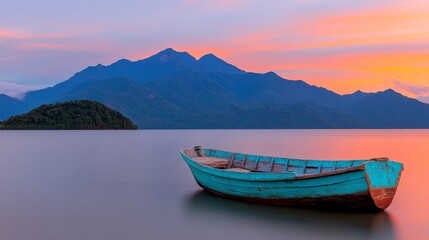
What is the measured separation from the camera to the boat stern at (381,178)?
18.2 meters

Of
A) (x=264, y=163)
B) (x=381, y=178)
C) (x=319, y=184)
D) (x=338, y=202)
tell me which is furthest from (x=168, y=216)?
(x=381, y=178)

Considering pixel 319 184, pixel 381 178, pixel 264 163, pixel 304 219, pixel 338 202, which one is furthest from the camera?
pixel 264 163

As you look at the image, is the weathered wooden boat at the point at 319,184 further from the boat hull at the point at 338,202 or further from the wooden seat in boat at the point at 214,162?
the wooden seat in boat at the point at 214,162

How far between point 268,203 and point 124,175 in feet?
68.5

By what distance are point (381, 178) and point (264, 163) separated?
28.6 ft

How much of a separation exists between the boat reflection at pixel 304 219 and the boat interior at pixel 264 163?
2.52m

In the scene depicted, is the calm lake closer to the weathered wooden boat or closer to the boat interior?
the weathered wooden boat

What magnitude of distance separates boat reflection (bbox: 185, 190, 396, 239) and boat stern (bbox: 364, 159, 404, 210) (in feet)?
3.61

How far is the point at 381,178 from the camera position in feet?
60.8

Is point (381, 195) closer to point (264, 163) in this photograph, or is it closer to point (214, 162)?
point (264, 163)

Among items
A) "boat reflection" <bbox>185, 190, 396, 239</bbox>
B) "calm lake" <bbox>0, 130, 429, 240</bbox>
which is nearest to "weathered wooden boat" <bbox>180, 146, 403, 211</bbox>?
"boat reflection" <bbox>185, 190, 396, 239</bbox>

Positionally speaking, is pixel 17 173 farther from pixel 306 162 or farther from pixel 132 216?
pixel 306 162

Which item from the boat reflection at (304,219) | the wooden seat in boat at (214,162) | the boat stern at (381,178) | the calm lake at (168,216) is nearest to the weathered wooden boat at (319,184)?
the boat stern at (381,178)

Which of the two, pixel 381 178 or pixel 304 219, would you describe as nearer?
pixel 381 178
